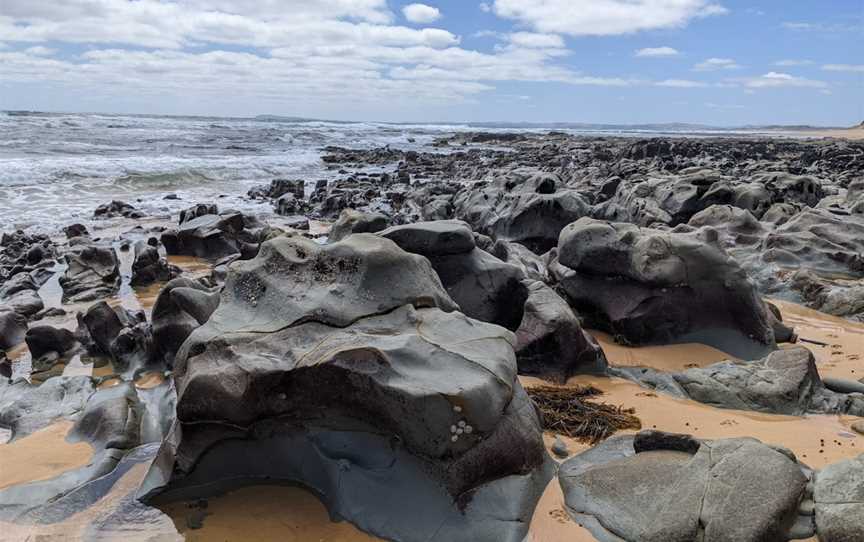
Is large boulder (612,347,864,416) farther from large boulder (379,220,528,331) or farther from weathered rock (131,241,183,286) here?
weathered rock (131,241,183,286)

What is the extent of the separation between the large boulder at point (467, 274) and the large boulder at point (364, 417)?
7.33 ft

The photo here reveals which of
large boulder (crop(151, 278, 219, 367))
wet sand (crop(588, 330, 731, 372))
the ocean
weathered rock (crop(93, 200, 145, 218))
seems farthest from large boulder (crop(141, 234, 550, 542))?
weathered rock (crop(93, 200, 145, 218))

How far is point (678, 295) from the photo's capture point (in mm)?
6449

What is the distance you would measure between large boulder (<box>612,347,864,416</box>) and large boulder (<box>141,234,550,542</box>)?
199 cm

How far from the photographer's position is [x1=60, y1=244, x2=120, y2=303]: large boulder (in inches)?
323

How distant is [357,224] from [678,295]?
347cm

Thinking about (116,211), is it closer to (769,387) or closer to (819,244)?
(819,244)

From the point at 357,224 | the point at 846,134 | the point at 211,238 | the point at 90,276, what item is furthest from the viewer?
the point at 846,134

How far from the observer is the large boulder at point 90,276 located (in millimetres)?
8195

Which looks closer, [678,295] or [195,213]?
[678,295]

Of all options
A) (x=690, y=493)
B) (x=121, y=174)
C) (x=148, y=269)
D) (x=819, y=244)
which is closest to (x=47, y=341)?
(x=148, y=269)

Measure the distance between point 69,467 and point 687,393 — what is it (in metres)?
4.46

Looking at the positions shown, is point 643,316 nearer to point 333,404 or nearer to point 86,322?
point 333,404

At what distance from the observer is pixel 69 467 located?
402cm
